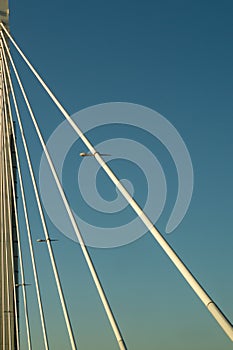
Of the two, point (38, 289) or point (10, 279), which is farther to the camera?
point (10, 279)

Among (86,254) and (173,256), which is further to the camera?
(86,254)

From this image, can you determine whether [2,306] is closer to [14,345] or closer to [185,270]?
[14,345]

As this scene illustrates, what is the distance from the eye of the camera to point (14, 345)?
1827cm

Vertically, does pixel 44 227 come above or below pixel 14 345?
below

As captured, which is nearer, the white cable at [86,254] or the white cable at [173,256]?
the white cable at [173,256]

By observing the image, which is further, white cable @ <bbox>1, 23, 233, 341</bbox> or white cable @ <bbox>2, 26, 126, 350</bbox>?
white cable @ <bbox>2, 26, 126, 350</bbox>

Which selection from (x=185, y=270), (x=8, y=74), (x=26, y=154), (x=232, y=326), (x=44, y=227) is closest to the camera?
(x=232, y=326)

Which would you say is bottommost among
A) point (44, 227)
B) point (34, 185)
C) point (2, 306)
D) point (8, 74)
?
point (44, 227)

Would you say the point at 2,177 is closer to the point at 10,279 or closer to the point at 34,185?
the point at 10,279

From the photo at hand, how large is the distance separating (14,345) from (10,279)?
1849 millimetres

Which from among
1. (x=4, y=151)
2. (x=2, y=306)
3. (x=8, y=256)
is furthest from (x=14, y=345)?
(x=4, y=151)

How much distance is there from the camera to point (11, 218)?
18.8 metres

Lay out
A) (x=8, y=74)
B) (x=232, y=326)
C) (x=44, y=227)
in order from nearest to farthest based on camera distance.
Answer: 1. (x=232, y=326)
2. (x=44, y=227)
3. (x=8, y=74)

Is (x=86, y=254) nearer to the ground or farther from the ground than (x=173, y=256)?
farther from the ground
